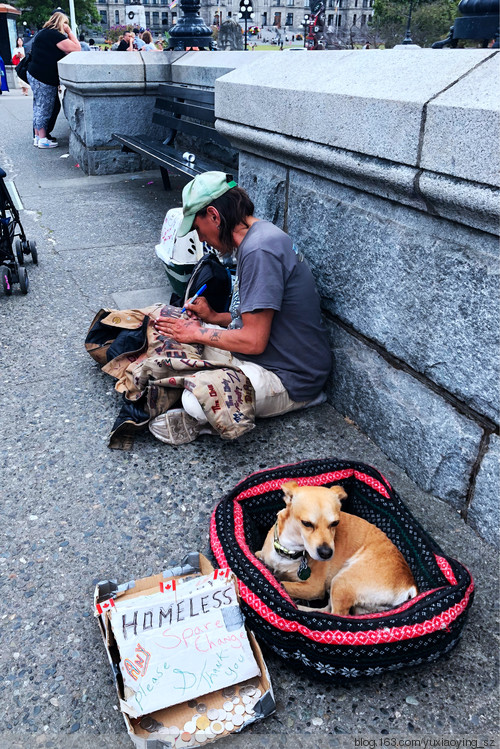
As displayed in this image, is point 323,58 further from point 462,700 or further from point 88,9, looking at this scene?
point 88,9

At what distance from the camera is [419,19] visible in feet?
139

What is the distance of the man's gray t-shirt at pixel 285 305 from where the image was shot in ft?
9.16

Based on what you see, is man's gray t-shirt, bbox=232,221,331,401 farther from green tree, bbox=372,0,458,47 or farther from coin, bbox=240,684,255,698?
green tree, bbox=372,0,458,47

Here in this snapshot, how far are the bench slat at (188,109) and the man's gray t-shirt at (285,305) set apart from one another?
3316mm

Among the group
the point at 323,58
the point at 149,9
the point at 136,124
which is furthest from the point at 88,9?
the point at 149,9

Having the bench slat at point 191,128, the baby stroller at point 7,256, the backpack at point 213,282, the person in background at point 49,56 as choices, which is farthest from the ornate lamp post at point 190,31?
the backpack at point 213,282

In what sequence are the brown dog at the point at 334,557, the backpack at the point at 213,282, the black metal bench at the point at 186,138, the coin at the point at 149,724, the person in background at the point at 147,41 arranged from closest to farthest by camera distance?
the coin at the point at 149,724
the brown dog at the point at 334,557
the backpack at the point at 213,282
the black metal bench at the point at 186,138
the person in background at the point at 147,41

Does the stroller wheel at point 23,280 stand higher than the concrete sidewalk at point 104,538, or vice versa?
the stroller wheel at point 23,280

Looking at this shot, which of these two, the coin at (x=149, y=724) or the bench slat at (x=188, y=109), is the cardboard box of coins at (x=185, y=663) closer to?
the coin at (x=149, y=724)

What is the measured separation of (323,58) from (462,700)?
3007 millimetres

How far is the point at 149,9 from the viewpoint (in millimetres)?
100438

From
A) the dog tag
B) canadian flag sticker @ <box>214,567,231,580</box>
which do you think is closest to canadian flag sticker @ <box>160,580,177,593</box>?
canadian flag sticker @ <box>214,567,231,580</box>

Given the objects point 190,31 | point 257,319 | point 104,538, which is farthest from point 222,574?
point 190,31

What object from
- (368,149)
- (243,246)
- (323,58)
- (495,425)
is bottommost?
(495,425)
